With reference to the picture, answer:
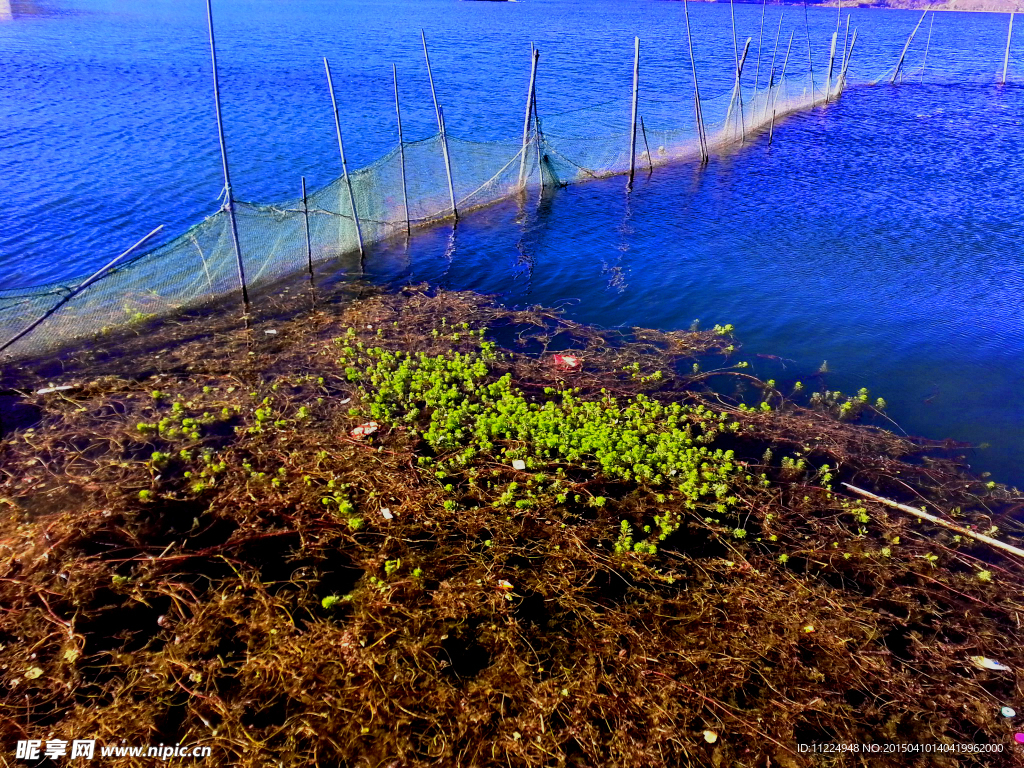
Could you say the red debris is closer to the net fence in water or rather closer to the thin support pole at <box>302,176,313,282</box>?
the net fence in water

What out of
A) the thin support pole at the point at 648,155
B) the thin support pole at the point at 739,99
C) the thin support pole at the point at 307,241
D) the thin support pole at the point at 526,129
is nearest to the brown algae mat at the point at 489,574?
the thin support pole at the point at 307,241

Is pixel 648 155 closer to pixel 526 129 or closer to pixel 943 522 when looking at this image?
pixel 526 129

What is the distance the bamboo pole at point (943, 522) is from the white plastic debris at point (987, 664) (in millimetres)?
1354

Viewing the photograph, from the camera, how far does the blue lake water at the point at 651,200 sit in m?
9.55

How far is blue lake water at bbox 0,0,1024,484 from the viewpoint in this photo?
955 centimetres

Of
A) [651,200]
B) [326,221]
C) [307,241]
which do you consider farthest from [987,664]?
[651,200]

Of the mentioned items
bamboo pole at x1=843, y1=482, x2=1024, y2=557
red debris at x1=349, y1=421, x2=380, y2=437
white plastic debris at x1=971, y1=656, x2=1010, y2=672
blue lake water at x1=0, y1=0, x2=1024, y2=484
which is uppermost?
blue lake water at x1=0, y1=0, x2=1024, y2=484

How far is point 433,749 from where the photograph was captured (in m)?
3.95

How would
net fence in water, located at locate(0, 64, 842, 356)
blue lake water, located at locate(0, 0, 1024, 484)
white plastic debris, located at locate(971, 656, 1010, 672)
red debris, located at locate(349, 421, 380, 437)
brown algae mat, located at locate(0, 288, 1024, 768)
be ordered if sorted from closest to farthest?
brown algae mat, located at locate(0, 288, 1024, 768) → white plastic debris, located at locate(971, 656, 1010, 672) → red debris, located at locate(349, 421, 380, 437) → net fence in water, located at locate(0, 64, 842, 356) → blue lake water, located at locate(0, 0, 1024, 484)

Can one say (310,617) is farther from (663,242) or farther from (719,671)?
(663,242)

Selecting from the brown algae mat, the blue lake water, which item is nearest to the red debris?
the brown algae mat

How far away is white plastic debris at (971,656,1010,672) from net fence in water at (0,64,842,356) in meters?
10.0

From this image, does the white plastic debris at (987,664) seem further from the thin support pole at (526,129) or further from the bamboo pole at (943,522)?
the thin support pole at (526,129)

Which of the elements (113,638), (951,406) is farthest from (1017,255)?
(113,638)
